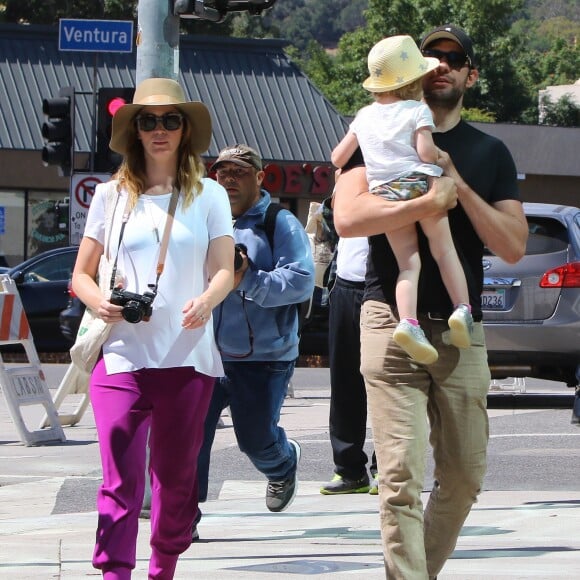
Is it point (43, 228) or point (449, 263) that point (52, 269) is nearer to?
point (43, 228)

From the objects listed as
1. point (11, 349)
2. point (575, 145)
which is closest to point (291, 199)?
point (575, 145)

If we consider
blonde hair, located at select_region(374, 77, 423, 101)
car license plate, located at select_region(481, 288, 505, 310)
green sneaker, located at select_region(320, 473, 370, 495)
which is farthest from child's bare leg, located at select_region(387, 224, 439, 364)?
car license plate, located at select_region(481, 288, 505, 310)

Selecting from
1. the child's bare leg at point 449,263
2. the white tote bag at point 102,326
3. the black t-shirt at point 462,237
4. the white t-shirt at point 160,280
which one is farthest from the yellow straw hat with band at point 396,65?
the white tote bag at point 102,326

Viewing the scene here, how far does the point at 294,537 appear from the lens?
7625 mm

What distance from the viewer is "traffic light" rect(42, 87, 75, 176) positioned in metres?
14.5

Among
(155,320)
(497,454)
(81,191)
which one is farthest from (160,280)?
(81,191)

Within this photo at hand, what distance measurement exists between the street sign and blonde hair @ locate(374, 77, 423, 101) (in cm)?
919

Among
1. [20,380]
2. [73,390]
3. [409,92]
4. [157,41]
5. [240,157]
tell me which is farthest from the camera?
[73,390]

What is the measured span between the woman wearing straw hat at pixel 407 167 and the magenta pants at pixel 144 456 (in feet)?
2.70

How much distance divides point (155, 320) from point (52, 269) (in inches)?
656

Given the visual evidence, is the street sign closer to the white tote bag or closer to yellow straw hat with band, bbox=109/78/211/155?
yellow straw hat with band, bbox=109/78/211/155

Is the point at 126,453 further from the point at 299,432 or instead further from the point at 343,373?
the point at 299,432

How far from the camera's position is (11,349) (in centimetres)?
2322

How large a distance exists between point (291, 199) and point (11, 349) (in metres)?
13.3
